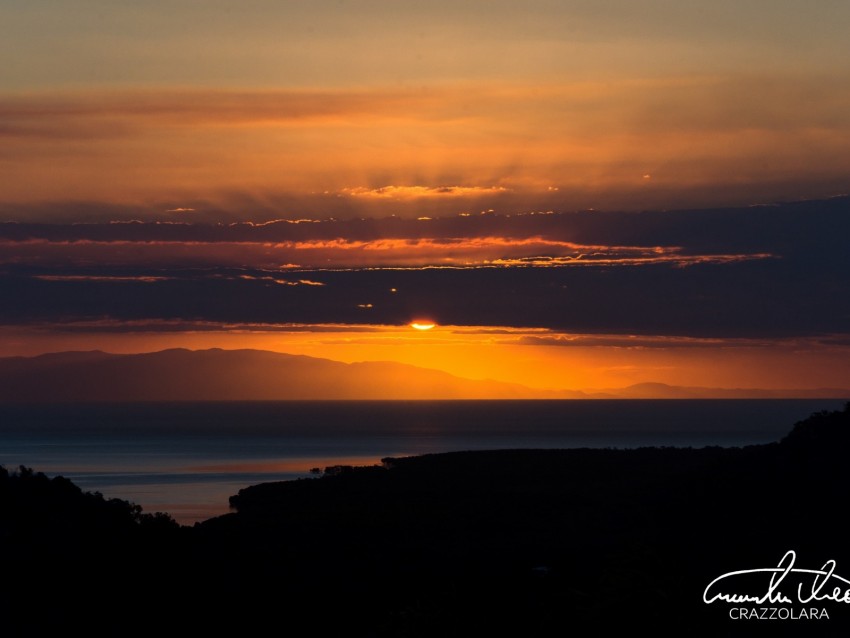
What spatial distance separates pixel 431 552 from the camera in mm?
39500

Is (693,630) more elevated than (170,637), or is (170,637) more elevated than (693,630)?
(693,630)

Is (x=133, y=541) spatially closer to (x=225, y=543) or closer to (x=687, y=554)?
(x=225, y=543)

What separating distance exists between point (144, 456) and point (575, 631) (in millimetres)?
122449

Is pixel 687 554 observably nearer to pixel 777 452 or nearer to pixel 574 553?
pixel 574 553

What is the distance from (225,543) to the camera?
41094 millimetres

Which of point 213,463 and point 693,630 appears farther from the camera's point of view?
point 213,463

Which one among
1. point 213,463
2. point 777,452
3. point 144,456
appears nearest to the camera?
point 777,452

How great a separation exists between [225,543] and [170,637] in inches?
437

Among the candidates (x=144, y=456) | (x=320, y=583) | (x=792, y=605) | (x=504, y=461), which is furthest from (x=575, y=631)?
(x=144, y=456)

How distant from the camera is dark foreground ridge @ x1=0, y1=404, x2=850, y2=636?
26.2 meters

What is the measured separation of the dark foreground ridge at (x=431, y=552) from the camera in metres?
26.2

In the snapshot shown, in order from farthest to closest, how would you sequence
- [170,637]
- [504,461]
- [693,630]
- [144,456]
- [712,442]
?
[712,442], [144,456], [504,461], [170,637], [693,630]

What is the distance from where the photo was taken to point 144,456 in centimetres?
13188

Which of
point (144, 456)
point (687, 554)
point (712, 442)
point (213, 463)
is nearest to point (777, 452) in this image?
point (687, 554)
